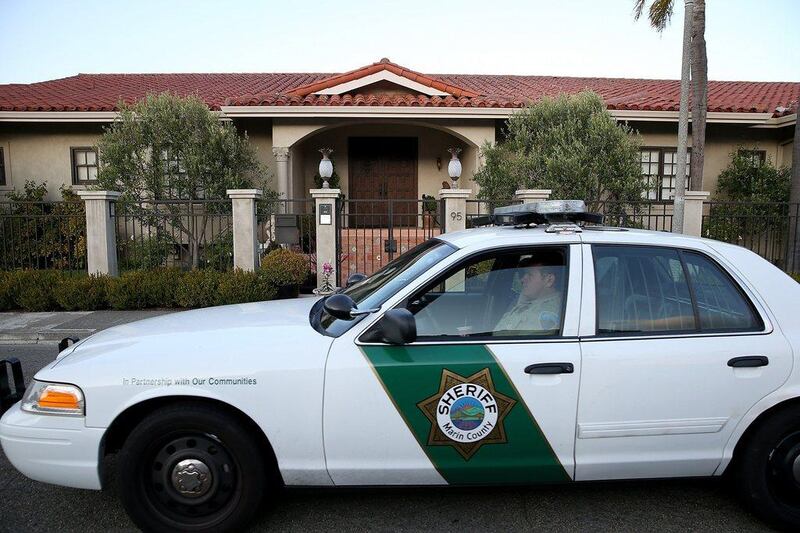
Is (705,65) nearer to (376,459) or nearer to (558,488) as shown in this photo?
(558,488)

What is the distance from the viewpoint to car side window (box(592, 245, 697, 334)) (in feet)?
10.3

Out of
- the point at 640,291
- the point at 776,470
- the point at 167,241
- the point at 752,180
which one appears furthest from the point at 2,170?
the point at 752,180

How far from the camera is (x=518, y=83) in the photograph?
19.3m

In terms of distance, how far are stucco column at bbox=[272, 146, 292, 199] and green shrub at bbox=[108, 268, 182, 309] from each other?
4711mm

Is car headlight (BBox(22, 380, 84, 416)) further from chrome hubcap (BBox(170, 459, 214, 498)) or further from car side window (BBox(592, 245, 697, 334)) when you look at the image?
car side window (BBox(592, 245, 697, 334))

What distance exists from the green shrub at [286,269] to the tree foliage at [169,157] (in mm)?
2248

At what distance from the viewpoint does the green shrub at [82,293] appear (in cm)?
1005

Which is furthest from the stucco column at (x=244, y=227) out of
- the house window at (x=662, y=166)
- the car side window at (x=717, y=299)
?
the house window at (x=662, y=166)

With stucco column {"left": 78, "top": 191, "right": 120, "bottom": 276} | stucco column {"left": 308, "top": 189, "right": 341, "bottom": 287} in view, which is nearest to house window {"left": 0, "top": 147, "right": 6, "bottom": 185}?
stucco column {"left": 78, "top": 191, "right": 120, "bottom": 276}

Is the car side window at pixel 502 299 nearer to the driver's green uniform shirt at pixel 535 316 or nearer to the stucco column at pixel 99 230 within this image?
the driver's green uniform shirt at pixel 535 316

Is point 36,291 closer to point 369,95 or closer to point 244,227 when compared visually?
point 244,227

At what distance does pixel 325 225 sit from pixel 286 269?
3.70 feet

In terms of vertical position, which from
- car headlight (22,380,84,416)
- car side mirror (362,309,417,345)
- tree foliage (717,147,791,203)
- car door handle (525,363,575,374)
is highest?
tree foliage (717,147,791,203)

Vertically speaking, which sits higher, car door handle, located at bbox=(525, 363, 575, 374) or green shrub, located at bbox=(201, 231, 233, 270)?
car door handle, located at bbox=(525, 363, 575, 374)
